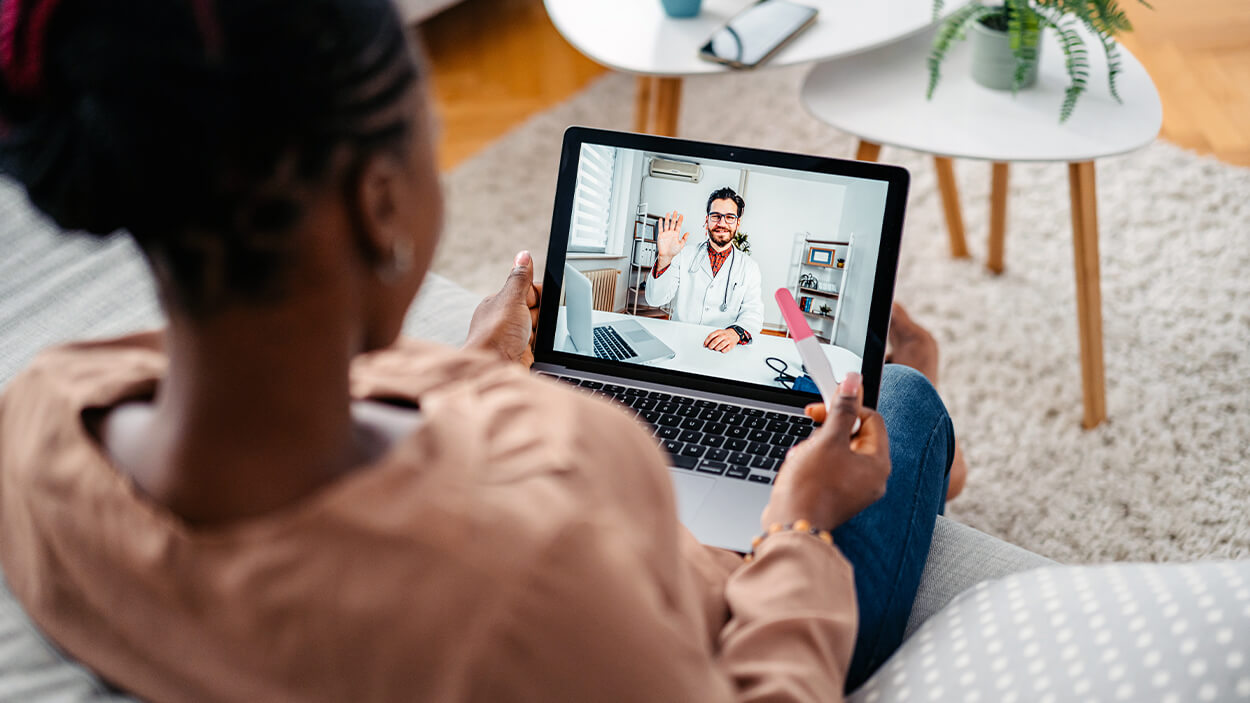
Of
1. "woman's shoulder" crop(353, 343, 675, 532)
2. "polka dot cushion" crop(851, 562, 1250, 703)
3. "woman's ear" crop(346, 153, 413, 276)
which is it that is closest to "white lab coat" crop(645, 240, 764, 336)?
"polka dot cushion" crop(851, 562, 1250, 703)

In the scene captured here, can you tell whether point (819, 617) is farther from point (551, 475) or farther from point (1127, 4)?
point (1127, 4)

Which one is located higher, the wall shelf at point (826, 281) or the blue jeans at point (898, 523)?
the wall shelf at point (826, 281)

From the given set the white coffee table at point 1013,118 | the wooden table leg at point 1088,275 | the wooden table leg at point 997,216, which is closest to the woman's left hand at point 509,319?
the white coffee table at point 1013,118

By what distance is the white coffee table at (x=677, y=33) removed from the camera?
5.36 ft

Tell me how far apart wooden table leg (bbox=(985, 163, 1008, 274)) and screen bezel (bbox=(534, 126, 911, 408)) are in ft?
2.97

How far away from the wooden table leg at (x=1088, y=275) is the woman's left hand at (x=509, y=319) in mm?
995

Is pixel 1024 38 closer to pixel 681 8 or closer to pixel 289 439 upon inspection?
pixel 681 8

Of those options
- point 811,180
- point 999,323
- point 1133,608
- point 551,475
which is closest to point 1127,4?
point 999,323

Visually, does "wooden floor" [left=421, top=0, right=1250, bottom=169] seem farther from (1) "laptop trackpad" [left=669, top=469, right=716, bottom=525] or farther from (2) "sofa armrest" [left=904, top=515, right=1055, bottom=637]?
(2) "sofa armrest" [left=904, top=515, right=1055, bottom=637]

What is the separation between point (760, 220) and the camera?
1054 millimetres

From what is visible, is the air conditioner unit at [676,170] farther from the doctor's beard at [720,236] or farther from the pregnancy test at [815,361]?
the pregnancy test at [815,361]

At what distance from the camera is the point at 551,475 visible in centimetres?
49

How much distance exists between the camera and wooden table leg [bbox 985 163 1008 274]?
71.9 inches

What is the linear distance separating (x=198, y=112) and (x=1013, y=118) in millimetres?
1415
